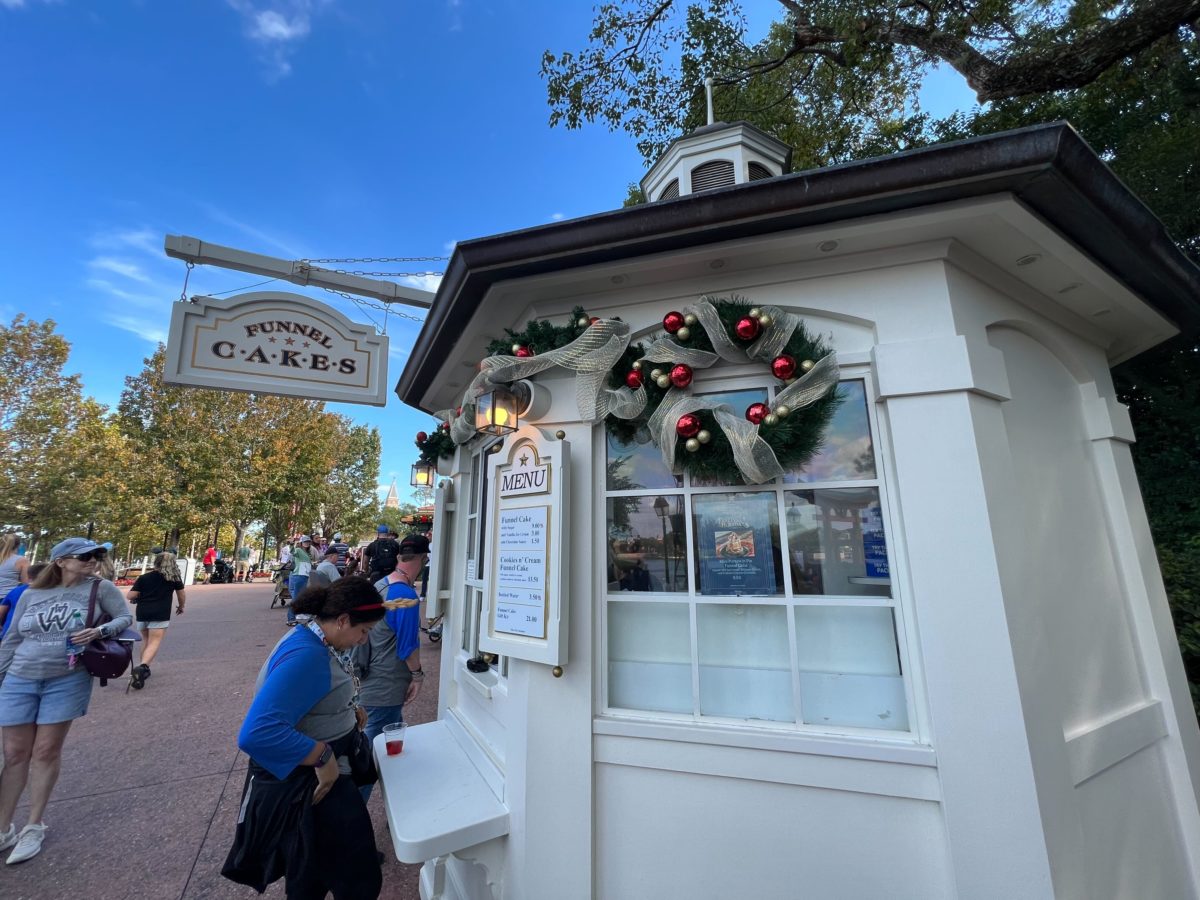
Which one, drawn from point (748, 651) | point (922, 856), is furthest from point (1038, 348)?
point (922, 856)

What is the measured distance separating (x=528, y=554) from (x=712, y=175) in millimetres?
3165

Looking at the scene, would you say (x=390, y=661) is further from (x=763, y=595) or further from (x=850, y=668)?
(x=850, y=668)

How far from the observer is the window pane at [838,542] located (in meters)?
2.29

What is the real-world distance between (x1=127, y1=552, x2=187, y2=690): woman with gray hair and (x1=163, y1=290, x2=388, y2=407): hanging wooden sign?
438 cm

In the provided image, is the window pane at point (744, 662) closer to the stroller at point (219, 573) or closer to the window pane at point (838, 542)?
the window pane at point (838, 542)

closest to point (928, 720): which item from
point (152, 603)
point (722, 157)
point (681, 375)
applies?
point (681, 375)

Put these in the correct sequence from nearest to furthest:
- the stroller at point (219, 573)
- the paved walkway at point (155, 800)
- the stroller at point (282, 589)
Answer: the paved walkway at point (155, 800) → the stroller at point (282, 589) → the stroller at point (219, 573)

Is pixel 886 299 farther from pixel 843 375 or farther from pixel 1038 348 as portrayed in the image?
pixel 1038 348

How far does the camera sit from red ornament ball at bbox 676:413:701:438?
235cm

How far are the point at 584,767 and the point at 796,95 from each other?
957cm

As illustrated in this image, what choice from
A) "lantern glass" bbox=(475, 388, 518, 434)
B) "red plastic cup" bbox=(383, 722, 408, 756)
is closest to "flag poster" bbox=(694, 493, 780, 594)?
"lantern glass" bbox=(475, 388, 518, 434)

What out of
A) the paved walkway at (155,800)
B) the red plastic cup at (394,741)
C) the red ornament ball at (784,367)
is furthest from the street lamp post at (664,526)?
the paved walkway at (155,800)

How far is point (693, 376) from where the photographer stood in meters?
2.61

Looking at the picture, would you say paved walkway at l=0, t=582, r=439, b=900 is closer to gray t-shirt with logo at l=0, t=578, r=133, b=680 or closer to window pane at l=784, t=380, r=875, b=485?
gray t-shirt with logo at l=0, t=578, r=133, b=680
